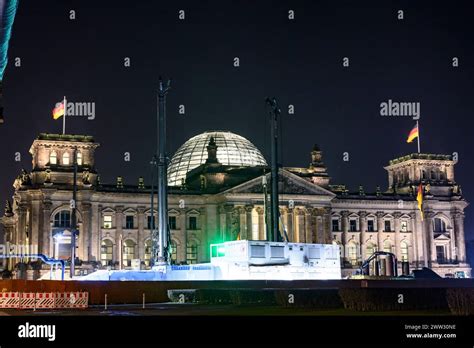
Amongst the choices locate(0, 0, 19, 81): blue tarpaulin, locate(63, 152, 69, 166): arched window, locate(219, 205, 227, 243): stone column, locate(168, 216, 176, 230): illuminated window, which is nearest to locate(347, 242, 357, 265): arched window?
locate(219, 205, 227, 243): stone column

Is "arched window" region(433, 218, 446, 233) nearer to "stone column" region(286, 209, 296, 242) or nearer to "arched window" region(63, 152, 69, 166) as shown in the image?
"stone column" region(286, 209, 296, 242)

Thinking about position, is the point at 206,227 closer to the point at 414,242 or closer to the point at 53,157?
the point at 53,157


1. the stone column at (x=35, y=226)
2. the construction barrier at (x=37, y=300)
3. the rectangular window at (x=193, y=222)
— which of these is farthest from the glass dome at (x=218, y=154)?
the construction barrier at (x=37, y=300)

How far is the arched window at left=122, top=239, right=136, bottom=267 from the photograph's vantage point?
111438 mm

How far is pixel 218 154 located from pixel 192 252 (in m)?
23.0

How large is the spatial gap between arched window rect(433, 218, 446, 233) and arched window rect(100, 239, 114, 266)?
176ft

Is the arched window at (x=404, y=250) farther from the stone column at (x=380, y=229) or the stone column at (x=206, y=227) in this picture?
the stone column at (x=206, y=227)

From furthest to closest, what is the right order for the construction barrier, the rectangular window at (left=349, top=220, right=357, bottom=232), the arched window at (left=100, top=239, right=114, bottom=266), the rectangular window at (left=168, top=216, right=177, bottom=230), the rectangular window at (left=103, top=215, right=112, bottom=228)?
the rectangular window at (left=349, top=220, right=357, bottom=232)
the rectangular window at (left=168, top=216, right=177, bottom=230)
the rectangular window at (left=103, top=215, right=112, bottom=228)
the arched window at (left=100, top=239, right=114, bottom=266)
the construction barrier

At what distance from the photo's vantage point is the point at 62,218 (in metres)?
107

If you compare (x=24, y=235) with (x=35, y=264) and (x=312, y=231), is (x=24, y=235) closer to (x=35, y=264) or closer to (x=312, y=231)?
(x=35, y=264)

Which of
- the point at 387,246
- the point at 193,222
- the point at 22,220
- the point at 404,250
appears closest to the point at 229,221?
the point at 193,222

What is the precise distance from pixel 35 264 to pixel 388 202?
5725 centimetres
